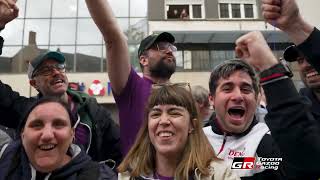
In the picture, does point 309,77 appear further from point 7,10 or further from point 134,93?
point 7,10

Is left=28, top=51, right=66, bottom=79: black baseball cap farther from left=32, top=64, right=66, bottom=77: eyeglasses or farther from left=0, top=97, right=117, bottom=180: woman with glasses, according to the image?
left=0, top=97, right=117, bottom=180: woman with glasses

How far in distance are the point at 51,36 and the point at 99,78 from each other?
3.31m

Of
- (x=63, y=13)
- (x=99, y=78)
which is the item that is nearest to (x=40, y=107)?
(x=99, y=78)

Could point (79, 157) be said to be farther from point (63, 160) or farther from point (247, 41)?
point (247, 41)

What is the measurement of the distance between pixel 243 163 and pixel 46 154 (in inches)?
50.9

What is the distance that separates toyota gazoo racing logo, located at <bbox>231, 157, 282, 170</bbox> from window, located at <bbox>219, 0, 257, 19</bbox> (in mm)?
19224

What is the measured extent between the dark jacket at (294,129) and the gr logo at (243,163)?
2.67ft

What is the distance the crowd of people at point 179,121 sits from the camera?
1.68 metres

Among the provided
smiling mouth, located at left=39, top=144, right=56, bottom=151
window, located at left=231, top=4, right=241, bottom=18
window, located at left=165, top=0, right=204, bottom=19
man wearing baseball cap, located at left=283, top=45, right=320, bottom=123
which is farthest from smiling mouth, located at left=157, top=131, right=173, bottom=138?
window, located at left=231, top=4, right=241, bottom=18

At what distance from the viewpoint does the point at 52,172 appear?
8.10 ft

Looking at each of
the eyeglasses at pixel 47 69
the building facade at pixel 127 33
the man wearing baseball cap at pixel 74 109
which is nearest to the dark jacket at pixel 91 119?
the man wearing baseball cap at pixel 74 109

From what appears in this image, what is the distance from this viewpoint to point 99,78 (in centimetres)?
1980

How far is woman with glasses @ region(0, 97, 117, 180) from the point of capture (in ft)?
8.03

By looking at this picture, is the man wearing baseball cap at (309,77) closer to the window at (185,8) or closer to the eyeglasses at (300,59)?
the eyeglasses at (300,59)
